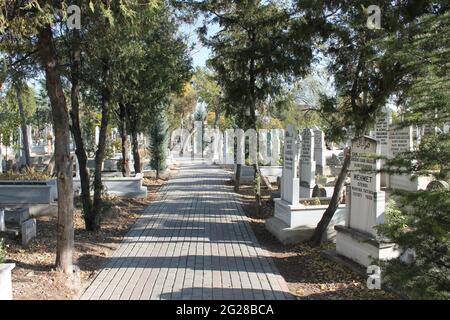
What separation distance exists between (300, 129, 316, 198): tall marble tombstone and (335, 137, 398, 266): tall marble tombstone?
6.33m

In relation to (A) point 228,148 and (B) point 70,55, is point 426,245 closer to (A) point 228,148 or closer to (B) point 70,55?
(B) point 70,55

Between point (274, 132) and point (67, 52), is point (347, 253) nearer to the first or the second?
point (67, 52)

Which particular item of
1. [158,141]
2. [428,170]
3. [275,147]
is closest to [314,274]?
[428,170]

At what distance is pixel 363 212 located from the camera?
8.52 m

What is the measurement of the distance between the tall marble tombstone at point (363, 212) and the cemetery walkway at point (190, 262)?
4.58ft

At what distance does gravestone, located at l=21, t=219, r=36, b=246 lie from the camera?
9641 mm

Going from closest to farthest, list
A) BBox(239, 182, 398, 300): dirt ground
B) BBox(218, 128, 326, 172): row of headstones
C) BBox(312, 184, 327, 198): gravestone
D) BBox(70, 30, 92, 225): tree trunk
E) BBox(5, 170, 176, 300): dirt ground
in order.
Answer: BBox(5, 170, 176, 300): dirt ground → BBox(239, 182, 398, 300): dirt ground → BBox(70, 30, 92, 225): tree trunk → BBox(312, 184, 327, 198): gravestone → BBox(218, 128, 326, 172): row of headstones

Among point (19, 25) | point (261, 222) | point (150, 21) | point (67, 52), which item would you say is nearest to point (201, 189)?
point (261, 222)

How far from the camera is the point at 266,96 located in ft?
51.6

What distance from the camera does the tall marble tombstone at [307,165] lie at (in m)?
15.4

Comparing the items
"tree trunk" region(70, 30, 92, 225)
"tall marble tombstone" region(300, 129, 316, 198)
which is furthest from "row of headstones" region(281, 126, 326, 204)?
"tree trunk" region(70, 30, 92, 225)

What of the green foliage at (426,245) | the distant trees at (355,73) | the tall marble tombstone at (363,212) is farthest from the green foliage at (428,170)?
the distant trees at (355,73)

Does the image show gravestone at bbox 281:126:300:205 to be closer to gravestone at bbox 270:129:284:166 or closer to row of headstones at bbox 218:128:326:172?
row of headstones at bbox 218:128:326:172
